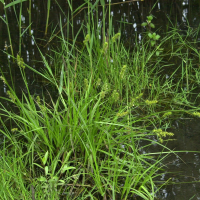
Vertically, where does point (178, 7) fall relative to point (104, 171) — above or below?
above

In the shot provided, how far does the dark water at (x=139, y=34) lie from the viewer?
1.72 meters

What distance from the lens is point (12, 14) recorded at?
4.11 metres

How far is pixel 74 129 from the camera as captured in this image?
5.49 feet

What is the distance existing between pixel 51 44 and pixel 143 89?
118 cm

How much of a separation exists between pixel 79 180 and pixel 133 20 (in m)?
2.48

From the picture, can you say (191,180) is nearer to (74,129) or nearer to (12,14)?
(74,129)

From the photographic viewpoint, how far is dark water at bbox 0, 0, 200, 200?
1716mm

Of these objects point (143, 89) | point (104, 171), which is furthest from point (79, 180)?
point (143, 89)

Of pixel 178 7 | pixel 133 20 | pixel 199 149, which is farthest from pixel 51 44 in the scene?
pixel 199 149

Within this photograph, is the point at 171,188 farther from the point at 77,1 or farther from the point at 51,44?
the point at 77,1

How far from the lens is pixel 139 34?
3.44 metres

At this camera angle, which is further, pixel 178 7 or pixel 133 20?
pixel 178 7

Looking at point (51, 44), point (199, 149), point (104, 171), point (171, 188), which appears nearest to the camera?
point (171, 188)

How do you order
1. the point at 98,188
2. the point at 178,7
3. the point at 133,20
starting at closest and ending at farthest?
the point at 98,188, the point at 133,20, the point at 178,7
